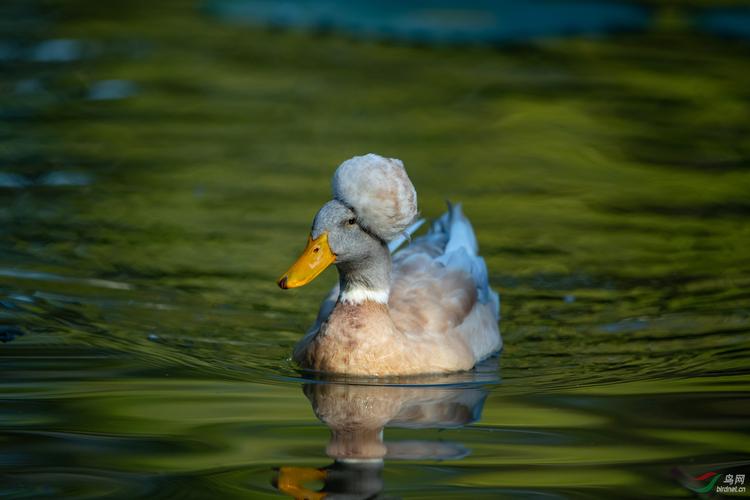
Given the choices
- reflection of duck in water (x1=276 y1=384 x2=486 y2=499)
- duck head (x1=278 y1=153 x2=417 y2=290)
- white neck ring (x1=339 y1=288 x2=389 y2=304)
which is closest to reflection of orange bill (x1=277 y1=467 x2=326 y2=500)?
reflection of duck in water (x1=276 y1=384 x2=486 y2=499)

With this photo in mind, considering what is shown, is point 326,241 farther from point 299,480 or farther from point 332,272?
point 332,272

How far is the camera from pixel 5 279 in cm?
947

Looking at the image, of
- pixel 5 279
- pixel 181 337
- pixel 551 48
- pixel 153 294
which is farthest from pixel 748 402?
pixel 551 48

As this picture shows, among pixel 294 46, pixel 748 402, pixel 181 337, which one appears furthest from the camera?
pixel 294 46

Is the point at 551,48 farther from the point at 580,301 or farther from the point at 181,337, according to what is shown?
the point at 181,337

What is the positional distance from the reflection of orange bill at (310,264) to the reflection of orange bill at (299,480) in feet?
5.35

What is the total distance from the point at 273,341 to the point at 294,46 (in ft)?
28.2

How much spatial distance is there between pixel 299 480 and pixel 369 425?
0.99 metres

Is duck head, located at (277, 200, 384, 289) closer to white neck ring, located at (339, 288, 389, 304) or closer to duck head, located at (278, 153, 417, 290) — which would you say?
duck head, located at (278, 153, 417, 290)

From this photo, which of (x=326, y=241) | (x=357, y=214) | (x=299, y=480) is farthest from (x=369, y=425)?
(x=357, y=214)

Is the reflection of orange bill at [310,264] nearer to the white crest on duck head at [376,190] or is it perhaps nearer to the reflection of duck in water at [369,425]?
the white crest on duck head at [376,190]

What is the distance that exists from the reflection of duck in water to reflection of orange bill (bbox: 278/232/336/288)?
2.02ft

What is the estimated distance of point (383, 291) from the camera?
26.5 ft

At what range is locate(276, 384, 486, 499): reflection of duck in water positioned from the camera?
19.4 feet
